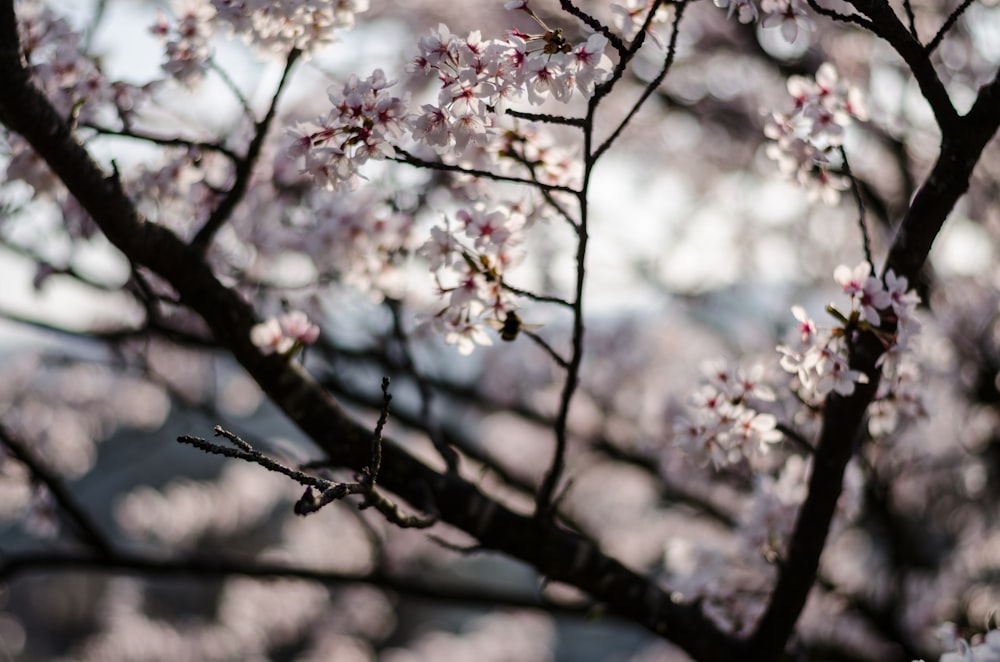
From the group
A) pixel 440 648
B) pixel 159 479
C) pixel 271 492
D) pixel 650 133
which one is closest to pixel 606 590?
pixel 650 133

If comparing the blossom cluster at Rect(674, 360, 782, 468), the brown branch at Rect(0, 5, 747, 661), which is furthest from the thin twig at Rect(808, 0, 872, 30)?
the brown branch at Rect(0, 5, 747, 661)

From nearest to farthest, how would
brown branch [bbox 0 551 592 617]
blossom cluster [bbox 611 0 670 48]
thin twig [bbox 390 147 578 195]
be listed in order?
thin twig [bbox 390 147 578 195] → blossom cluster [bbox 611 0 670 48] → brown branch [bbox 0 551 592 617]

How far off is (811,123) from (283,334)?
5.48ft

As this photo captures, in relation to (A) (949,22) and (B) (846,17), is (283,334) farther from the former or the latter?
(A) (949,22)

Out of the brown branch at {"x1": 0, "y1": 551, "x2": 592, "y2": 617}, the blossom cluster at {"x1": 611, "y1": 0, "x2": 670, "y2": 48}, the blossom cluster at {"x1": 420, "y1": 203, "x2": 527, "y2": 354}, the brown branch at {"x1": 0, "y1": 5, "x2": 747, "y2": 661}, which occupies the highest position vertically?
the blossom cluster at {"x1": 611, "y1": 0, "x2": 670, "y2": 48}

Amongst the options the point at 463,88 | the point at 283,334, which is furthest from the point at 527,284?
the point at 463,88

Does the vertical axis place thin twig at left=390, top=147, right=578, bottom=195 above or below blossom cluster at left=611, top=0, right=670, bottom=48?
below

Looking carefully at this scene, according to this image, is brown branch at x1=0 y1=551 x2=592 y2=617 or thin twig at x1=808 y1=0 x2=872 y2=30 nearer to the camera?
thin twig at x1=808 y1=0 x2=872 y2=30

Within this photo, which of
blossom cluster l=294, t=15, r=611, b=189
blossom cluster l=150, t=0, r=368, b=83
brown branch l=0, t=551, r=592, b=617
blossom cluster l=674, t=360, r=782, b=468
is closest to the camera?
blossom cluster l=294, t=15, r=611, b=189

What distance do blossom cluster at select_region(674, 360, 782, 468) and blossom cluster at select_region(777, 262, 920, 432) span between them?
0.27 m

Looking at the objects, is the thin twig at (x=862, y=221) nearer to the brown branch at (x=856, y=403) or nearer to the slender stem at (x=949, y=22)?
the brown branch at (x=856, y=403)

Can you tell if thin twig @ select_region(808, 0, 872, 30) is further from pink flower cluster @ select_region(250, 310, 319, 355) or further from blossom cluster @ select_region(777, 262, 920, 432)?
pink flower cluster @ select_region(250, 310, 319, 355)

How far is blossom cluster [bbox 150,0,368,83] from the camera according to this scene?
6.99 feet

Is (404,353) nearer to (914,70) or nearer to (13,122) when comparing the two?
(13,122)
